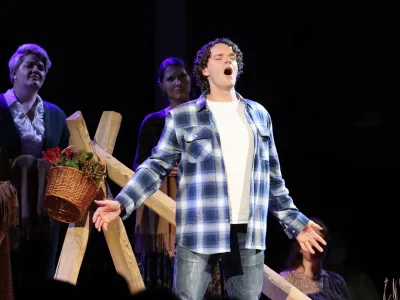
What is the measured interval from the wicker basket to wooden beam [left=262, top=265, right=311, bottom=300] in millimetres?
1106

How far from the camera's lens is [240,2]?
6.23 m

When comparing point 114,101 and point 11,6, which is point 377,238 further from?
point 11,6

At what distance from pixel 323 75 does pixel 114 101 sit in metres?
1.73

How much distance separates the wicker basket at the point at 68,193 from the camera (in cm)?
370

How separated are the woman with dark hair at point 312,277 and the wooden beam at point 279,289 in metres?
0.87

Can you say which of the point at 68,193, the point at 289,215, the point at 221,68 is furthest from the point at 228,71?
the point at 68,193

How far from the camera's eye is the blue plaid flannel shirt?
3418mm

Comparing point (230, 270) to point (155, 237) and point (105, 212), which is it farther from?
point (155, 237)

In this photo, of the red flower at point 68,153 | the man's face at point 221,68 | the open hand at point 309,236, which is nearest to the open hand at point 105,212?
the red flower at point 68,153

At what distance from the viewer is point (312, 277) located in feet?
16.5

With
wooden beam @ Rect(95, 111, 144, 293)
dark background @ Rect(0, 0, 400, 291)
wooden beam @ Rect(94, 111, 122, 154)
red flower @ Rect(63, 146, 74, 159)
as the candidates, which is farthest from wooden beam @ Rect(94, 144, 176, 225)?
dark background @ Rect(0, 0, 400, 291)

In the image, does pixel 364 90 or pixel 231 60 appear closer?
pixel 231 60

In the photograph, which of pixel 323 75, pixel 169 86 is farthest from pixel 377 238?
pixel 169 86

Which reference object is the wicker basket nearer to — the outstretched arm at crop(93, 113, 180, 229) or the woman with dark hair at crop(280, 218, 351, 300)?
the outstretched arm at crop(93, 113, 180, 229)
